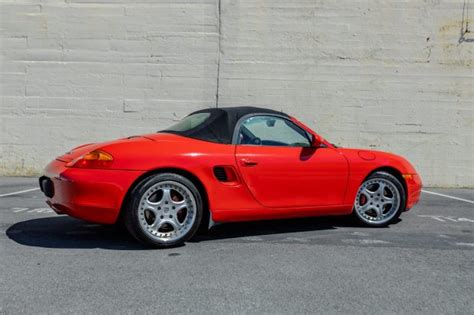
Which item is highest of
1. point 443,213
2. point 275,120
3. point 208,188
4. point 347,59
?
point 347,59

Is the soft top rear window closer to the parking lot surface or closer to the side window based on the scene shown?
the side window

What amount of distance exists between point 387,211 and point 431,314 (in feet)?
7.77

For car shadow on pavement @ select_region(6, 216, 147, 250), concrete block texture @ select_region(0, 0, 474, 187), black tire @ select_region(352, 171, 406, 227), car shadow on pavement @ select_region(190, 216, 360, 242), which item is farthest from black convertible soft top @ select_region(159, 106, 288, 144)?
concrete block texture @ select_region(0, 0, 474, 187)

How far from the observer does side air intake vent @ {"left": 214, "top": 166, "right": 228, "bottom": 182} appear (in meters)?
4.11

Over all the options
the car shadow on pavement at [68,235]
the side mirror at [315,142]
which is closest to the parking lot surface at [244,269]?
the car shadow on pavement at [68,235]

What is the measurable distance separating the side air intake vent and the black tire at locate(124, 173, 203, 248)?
0.23 m

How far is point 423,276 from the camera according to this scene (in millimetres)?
3398

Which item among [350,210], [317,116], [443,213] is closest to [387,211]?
[350,210]

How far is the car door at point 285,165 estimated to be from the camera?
4.27 m

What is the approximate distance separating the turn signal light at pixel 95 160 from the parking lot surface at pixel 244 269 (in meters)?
0.74

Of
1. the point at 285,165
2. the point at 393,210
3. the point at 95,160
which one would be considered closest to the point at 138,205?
the point at 95,160

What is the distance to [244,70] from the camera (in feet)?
30.2

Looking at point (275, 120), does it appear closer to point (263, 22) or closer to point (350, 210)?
point (350, 210)

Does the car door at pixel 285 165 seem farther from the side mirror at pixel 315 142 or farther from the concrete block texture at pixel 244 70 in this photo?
the concrete block texture at pixel 244 70
